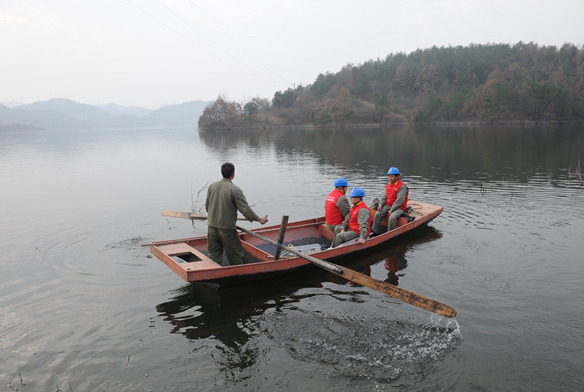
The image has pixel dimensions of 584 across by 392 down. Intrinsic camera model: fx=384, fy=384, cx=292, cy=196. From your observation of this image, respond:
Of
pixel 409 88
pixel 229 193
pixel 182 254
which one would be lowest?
pixel 182 254

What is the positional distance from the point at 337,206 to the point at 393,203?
2443 mm

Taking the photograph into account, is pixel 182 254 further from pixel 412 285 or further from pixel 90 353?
pixel 412 285

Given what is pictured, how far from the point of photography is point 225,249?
8266 millimetres

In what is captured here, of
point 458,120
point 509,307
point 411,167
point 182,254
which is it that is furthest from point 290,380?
point 458,120

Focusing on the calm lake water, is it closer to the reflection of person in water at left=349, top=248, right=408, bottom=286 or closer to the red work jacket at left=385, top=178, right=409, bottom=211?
A: the reflection of person in water at left=349, top=248, right=408, bottom=286

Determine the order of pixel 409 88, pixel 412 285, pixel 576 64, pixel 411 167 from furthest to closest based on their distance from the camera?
1. pixel 409 88
2. pixel 576 64
3. pixel 411 167
4. pixel 412 285

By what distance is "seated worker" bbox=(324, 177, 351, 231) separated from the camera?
412 inches

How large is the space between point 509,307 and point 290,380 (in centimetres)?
481

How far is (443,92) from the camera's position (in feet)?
392

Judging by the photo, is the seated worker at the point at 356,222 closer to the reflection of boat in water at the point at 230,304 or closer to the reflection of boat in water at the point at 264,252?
the reflection of boat in water at the point at 264,252

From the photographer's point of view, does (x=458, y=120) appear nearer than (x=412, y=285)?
No

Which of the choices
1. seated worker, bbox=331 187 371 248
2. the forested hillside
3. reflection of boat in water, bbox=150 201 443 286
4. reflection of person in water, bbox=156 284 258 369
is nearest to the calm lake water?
reflection of person in water, bbox=156 284 258 369

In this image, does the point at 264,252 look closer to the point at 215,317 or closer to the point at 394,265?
the point at 215,317

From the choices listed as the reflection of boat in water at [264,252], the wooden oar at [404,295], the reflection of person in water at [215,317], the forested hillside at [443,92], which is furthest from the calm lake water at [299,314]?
the forested hillside at [443,92]
